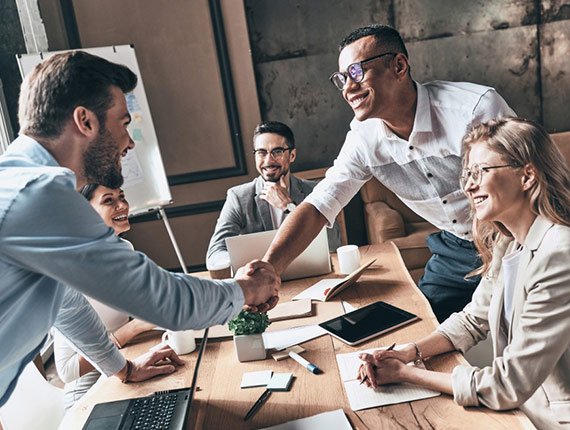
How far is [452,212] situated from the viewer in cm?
205

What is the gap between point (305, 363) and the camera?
1.40 metres

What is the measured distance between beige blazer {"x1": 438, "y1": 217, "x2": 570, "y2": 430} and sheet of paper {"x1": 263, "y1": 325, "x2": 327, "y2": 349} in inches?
15.8

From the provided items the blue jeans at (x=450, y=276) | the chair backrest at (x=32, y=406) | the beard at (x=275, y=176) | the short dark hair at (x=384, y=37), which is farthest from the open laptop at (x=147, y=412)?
the beard at (x=275, y=176)

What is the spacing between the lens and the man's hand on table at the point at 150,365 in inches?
58.2

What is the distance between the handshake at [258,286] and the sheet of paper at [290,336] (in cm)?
8

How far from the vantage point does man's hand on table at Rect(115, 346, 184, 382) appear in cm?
148

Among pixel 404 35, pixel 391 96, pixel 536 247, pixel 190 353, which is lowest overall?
pixel 190 353

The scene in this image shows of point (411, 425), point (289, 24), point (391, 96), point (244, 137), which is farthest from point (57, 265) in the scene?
point (289, 24)

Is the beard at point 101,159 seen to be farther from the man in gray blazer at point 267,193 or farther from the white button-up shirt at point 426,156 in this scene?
the man in gray blazer at point 267,193

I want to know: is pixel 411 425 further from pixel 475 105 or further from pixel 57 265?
pixel 475 105

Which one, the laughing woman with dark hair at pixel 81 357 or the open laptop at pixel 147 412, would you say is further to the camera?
the laughing woman with dark hair at pixel 81 357

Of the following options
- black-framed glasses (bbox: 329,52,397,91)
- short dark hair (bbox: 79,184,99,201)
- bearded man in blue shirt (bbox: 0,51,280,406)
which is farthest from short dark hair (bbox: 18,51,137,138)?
black-framed glasses (bbox: 329,52,397,91)

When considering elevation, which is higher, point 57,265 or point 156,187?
point 57,265

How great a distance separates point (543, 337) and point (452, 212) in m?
0.89
